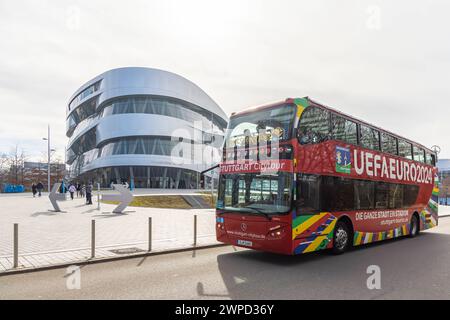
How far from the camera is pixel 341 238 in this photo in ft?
30.8

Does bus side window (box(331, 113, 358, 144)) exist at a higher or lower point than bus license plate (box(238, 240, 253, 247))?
higher

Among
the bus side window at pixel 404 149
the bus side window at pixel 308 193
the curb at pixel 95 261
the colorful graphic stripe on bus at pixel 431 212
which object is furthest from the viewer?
the colorful graphic stripe on bus at pixel 431 212

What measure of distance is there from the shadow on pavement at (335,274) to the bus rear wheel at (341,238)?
0.67ft

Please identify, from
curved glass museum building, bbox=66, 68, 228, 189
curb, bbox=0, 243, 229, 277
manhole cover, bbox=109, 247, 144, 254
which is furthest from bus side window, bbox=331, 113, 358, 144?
curved glass museum building, bbox=66, 68, 228, 189

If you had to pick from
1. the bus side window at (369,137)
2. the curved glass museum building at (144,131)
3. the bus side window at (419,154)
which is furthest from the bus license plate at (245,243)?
the curved glass museum building at (144,131)

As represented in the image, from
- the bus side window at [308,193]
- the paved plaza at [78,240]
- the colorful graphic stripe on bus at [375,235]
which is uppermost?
the bus side window at [308,193]

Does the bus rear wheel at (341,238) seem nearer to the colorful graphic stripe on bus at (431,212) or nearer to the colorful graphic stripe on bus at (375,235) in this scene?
the colorful graphic stripe on bus at (375,235)

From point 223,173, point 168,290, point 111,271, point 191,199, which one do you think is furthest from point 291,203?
point 191,199

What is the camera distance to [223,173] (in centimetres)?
928

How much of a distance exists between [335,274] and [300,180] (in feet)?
7.17

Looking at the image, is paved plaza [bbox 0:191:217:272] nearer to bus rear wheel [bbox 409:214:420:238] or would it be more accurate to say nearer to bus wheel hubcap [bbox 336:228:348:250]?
bus wheel hubcap [bbox 336:228:348:250]

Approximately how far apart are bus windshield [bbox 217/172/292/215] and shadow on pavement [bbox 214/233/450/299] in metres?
1.35

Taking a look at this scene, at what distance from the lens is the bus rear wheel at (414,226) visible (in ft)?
43.6

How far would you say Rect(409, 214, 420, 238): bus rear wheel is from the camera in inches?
523
